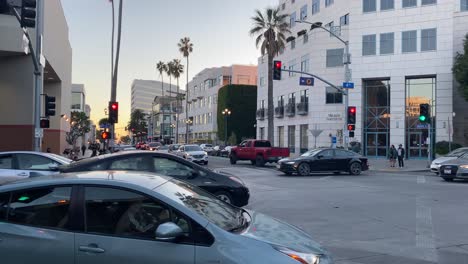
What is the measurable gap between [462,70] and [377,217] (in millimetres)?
31284

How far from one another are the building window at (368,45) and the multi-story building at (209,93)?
139 ft

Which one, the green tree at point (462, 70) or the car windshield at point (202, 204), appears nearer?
the car windshield at point (202, 204)

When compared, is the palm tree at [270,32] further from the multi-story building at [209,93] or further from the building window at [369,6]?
the multi-story building at [209,93]

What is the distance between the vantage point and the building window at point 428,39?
41.1 metres

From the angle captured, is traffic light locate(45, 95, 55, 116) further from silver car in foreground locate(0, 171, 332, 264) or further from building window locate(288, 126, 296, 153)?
building window locate(288, 126, 296, 153)

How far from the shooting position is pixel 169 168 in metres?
10.2

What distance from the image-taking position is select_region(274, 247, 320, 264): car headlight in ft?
13.4

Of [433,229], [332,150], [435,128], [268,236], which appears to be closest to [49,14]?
[332,150]

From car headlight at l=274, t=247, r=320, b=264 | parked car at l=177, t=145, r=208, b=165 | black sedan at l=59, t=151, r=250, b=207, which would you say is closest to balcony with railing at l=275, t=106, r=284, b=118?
parked car at l=177, t=145, r=208, b=165

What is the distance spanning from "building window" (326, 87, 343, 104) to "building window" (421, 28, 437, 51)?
946cm

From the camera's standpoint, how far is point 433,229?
31.0ft

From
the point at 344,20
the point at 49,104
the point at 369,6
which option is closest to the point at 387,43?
the point at 369,6

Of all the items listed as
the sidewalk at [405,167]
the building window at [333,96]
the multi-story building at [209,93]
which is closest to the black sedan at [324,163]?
the sidewalk at [405,167]

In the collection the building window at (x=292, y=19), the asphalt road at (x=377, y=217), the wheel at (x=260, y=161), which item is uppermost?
the building window at (x=292, y=19)
